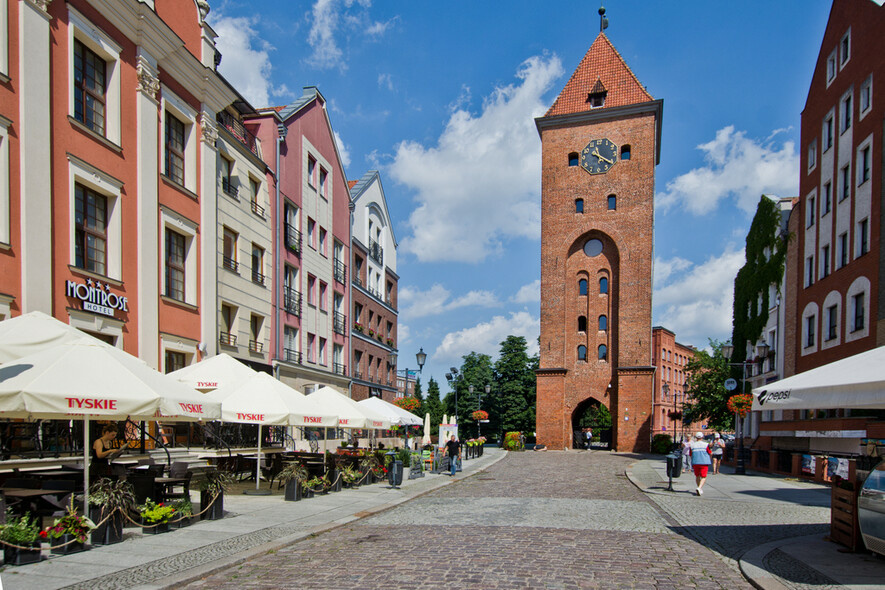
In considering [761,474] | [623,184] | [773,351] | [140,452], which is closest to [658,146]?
[623,184]

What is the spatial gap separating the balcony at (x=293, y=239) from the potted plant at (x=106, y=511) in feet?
65.9

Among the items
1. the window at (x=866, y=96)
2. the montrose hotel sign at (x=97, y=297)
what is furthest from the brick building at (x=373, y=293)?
the window at (x=866, y=96)

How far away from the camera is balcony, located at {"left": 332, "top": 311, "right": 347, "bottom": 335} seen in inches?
1380

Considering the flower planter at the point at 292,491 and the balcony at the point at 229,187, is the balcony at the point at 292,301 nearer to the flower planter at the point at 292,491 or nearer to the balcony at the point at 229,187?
the balcony at the point at 229,187

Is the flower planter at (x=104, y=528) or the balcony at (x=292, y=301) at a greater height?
the balcony at (x=292, y=301)

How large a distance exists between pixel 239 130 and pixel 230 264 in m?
5.54

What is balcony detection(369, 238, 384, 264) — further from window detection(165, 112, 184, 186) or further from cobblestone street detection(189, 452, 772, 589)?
cobblestone street detection(189, 452, 772, 589)

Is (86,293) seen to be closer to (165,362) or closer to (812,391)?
(165,362)

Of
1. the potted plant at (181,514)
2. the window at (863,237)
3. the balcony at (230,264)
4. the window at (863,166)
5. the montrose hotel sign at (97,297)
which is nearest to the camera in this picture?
the potted plant at (181,514)

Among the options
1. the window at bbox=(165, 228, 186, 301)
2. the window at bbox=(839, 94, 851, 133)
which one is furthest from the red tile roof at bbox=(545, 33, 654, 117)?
the window at bbox=(165, 228, 186, 301)

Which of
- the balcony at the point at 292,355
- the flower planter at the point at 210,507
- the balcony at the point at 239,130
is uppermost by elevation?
the balcony at the point at 239,130

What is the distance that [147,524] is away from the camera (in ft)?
33.5

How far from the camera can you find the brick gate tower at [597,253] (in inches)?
1977

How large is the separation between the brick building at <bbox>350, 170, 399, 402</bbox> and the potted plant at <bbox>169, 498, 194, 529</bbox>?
26.2 m
